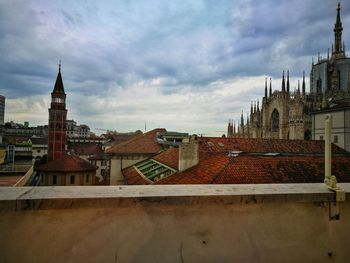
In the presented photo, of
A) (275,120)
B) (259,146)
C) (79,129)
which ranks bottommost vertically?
(259,146)

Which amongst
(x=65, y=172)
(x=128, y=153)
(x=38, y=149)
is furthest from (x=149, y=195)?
(x=38, y=149)

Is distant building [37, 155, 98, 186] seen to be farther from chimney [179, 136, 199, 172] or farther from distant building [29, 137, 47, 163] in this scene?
distant building [29, 137, 47, 163]

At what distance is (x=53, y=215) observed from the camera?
1.91m

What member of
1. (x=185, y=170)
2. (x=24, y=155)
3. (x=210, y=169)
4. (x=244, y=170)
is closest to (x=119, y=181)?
(x=185, y=170)

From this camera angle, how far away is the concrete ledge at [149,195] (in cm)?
188

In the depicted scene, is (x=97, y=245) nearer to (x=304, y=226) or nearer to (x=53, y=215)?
(x=53, y=215)

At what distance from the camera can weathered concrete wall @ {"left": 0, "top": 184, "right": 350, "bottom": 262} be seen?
1.88 metres

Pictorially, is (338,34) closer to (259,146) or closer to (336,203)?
(259,146)

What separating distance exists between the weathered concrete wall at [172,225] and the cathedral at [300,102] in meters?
42.0

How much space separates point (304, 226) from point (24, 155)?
241 feet

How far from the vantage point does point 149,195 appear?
2014 mm

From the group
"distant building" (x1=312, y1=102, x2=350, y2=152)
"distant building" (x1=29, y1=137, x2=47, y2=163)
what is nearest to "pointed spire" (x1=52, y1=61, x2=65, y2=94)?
"distant building" (x1=29, y1=137, x2=47, y2=163)

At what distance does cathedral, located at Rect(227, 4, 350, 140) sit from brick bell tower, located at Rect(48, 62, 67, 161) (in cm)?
4215

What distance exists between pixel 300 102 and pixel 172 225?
50.8 metres
